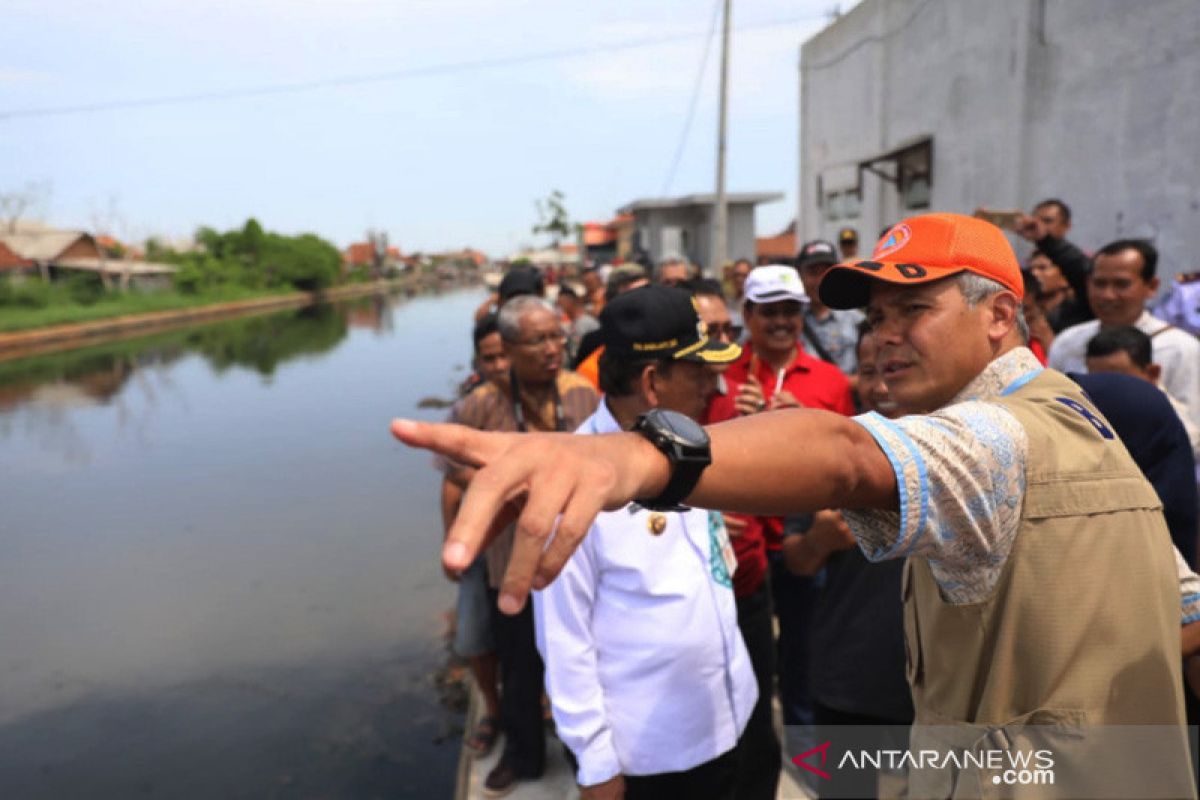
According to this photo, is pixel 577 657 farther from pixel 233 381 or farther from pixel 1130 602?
pixel 233 381

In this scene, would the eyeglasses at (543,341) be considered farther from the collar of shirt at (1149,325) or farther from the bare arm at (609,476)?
the collar of shirt at (1149,325)

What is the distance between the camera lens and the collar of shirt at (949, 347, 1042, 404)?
48.5 inches

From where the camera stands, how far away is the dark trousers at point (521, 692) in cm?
299

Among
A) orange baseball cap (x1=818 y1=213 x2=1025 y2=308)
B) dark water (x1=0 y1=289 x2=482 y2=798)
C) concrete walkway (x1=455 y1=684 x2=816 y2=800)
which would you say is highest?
orange baseball cap (x1=818 y1=213 x2=1025 y2=308)

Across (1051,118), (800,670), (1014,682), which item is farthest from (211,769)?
(1051,118)

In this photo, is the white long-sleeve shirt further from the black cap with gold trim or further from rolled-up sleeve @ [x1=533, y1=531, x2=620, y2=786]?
the black cap with gold trim

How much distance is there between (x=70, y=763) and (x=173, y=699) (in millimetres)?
979

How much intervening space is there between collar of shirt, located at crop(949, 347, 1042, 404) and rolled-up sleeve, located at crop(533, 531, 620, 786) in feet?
3.06

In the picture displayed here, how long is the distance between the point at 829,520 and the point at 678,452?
4.94 ft

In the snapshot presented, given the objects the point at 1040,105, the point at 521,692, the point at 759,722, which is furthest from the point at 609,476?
the point at 1040,105

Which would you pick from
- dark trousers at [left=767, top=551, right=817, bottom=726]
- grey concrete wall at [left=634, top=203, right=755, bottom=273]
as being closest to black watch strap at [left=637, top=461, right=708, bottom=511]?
dark trousers at [left=767, top=551, right=817, bottom=726]

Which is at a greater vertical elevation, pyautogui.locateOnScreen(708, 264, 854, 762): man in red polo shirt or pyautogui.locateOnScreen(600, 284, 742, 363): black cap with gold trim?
pyautogui.locateOnScreen(600, 284, 742, 363): black cap with gold trim

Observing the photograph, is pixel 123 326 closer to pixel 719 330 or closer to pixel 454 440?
pixel 719 330

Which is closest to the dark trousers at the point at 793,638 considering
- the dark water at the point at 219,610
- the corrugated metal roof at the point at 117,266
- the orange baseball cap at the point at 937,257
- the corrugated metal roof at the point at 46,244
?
the dark water at the point at 219,610
